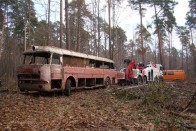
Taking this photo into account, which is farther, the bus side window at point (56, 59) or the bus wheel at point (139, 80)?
the bus wheel at point (139, 80)

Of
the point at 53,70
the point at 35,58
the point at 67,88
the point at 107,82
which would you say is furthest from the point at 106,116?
the point at 107,82

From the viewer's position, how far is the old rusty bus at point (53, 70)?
11.9 meters

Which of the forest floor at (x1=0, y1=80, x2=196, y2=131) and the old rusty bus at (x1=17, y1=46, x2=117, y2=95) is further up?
the old rusty bus at (x1=17, y1=46, x2=117, y2=95)

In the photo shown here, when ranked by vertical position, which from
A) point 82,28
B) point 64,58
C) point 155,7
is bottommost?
point 64,58

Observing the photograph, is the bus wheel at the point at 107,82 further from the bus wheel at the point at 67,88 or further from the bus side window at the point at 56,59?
the bus side window at the point at 56,59

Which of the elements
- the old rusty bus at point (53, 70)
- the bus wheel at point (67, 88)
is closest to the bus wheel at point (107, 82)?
the old rusty bus at point (53, 70)

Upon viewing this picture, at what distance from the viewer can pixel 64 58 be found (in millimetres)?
13734

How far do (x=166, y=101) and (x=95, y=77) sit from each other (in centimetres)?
844

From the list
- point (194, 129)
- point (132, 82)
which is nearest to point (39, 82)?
point (194, 129)

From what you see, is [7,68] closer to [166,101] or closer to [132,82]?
[132,82]

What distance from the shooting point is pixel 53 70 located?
1233 centimetres

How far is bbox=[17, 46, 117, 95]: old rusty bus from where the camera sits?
469 inches

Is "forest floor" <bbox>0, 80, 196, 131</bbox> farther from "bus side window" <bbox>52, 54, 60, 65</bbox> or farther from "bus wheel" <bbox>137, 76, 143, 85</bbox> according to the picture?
"bus wheel" <bbox>137, 76, 143, 85</bbox>

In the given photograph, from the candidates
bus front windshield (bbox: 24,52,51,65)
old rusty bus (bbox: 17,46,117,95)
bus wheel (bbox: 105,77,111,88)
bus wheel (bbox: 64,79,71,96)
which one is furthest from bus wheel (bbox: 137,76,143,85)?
bus front windshield (bbox: 24,52,51,65)
